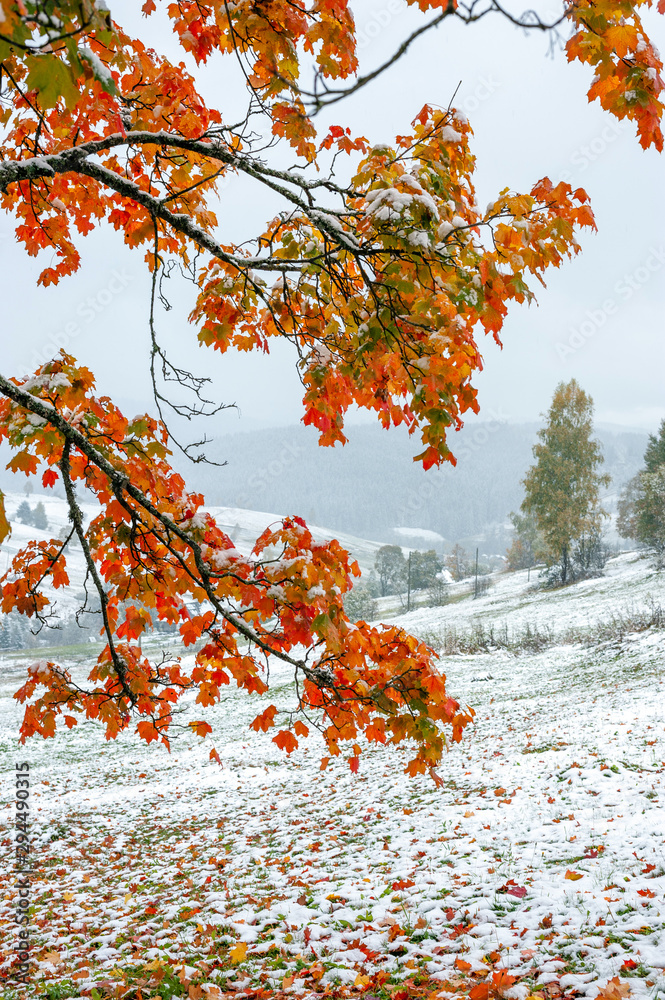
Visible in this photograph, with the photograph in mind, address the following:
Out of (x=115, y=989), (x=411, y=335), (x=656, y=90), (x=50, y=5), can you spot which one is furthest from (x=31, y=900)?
(x=656, y=90)

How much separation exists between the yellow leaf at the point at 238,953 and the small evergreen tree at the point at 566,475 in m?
38.4

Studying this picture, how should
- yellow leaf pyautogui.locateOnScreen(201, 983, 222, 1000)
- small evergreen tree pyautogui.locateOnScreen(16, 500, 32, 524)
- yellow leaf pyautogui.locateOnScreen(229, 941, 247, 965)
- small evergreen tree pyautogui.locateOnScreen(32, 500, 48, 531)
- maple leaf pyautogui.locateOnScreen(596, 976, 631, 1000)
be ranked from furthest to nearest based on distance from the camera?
small evergreen tree pyautogui.locateOnScreen(16, 500, 32, 524)
small evergreen tree pyautogui.locateOnScreen(32, 500, 48, 531)
yellow leaf pyautogui.locateOnScreen(229, 941, 247, 965)
yellow leaf pyautogui.locateOnScreen(201, 983, 222, 1000)
maple leaf pyautogui.locateOnScreen(596, 976, 631, 1000)

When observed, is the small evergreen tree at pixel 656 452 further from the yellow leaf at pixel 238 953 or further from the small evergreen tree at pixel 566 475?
the yellow leaf at pixel 238 953

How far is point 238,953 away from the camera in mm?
4234

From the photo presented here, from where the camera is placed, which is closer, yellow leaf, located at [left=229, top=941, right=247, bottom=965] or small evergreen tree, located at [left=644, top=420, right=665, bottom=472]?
yellow leaf, located at [left=229, top=941, right=247, bottom=965]

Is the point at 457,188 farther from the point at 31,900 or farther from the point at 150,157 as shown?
the point at 31,900

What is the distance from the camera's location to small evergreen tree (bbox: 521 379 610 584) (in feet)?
130

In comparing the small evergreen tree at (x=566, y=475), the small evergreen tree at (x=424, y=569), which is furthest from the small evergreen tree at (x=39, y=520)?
the small evergreen tree at (x=566, y=475)

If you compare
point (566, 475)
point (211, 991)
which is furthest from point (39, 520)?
point (211, 991)

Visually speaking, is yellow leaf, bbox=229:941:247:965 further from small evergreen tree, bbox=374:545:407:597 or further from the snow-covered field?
small evergreen tree, bbox=374:545:407:597

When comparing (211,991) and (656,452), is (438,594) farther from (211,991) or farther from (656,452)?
(211,991)

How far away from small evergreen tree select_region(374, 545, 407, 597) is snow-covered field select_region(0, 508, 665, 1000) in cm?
7697

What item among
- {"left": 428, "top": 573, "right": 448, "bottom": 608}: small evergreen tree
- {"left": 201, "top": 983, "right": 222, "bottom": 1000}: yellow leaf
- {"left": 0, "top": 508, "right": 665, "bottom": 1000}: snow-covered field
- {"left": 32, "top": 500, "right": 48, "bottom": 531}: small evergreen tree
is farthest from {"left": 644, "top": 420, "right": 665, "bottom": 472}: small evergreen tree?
{"left": 32, "top": 500, "right": 48, "bottom": 531}: small evergreen tree

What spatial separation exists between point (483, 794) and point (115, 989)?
17.1ft
